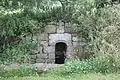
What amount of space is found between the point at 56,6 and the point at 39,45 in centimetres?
135

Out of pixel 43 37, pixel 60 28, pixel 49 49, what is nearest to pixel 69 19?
pixel 60 28

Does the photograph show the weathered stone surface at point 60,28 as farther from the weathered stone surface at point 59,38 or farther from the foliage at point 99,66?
the foliage at point 99,66

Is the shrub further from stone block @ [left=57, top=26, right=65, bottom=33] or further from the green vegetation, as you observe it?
stone block @ [left=57, top=26, right=65, bottom=33]

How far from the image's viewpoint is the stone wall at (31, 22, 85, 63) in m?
10.0

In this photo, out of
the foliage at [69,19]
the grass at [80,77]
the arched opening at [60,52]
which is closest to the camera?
the grass at [80,77]

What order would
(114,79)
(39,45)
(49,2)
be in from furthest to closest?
(39,45), (49,2), (114,79)

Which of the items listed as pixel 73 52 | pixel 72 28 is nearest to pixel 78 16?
pixel 72 28

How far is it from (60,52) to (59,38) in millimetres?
656

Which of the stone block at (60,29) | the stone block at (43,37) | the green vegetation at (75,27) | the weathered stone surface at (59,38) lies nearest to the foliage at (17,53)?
the green vegetation at (75,27)

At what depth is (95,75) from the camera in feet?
25.8

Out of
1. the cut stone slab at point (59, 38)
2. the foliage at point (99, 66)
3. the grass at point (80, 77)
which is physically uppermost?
the cut stone slab at point (59, 38)

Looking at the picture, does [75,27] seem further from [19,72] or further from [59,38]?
[19,72]

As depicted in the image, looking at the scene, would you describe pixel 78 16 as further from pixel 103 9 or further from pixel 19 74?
pixel 19 74

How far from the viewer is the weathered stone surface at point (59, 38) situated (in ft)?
33.0
